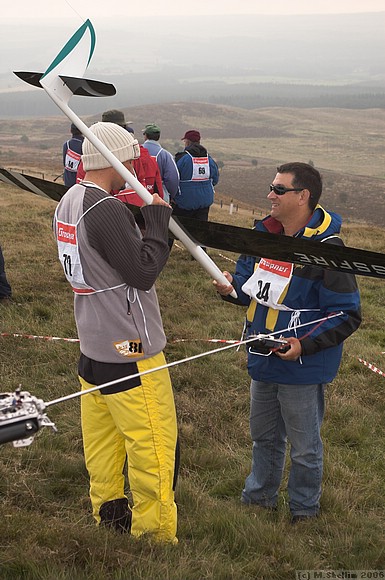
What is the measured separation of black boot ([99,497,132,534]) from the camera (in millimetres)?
3914

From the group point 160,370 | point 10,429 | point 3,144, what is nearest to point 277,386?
point 160,370

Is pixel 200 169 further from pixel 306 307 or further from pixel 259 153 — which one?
pixel 259 153

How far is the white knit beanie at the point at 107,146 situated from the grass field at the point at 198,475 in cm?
210

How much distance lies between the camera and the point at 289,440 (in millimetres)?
4359

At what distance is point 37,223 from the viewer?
15.1 meters

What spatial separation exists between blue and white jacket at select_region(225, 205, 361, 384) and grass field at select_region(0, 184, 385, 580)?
3.46ft

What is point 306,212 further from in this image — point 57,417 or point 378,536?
point 57,417

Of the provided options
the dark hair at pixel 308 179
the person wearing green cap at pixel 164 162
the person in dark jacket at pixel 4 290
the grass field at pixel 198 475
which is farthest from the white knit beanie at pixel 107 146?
the person wearing green cap at pixel 164 162

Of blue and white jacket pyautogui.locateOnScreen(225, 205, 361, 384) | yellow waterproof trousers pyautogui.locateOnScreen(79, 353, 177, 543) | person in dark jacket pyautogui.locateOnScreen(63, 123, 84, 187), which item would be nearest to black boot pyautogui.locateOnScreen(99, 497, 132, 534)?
yellow waterproof trousers pyautogui.locateOnScreen(79, 353, 177, 543)

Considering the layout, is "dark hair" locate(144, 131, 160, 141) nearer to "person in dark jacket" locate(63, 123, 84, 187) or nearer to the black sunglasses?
"person in dark jacket" locate(63, 123, 84, 187)

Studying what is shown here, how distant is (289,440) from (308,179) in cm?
181

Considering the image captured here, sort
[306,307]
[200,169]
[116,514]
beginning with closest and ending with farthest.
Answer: [116,514] → [306,307] → [200,169]

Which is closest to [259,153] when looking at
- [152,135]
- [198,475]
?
[152,135]

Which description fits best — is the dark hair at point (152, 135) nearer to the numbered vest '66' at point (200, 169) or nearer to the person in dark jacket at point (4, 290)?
the numbered vest '66' at point (200, 169)
